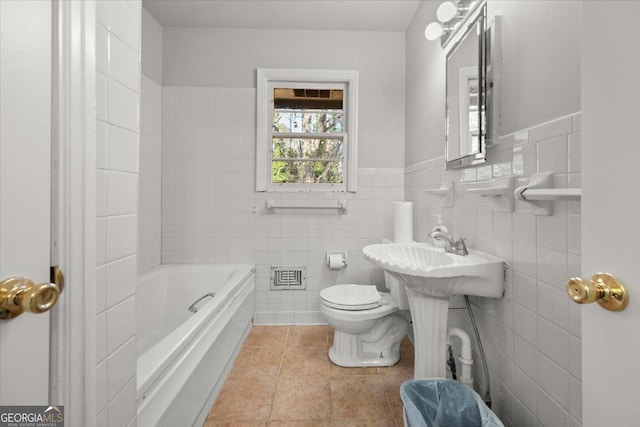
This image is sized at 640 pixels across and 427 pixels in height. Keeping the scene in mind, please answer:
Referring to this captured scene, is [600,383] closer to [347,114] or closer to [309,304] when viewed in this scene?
[309,304]

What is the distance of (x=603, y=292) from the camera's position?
0.38 m

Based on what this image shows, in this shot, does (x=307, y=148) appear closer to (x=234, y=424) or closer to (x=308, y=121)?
(x=308, y=121)

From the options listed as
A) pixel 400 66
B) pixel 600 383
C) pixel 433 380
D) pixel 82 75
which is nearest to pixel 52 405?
pixel 82 75

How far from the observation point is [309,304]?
2314mm

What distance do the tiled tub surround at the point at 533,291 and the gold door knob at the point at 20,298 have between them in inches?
48.4

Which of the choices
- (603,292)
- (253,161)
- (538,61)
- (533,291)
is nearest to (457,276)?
(533,291)

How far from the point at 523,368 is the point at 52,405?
1.36m

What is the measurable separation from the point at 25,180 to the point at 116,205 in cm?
19

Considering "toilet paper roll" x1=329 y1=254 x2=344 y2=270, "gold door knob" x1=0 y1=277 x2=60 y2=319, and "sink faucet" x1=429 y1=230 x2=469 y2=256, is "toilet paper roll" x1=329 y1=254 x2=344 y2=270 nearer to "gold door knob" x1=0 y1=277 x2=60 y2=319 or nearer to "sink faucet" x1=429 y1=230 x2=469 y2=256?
"sink faucet" x1=429 y1=230 x2=469 y2=256

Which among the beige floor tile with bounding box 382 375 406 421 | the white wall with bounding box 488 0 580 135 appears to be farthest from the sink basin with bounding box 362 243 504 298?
the beige floor tile with bounding box 382 375 406 421

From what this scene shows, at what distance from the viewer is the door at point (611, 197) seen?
1.19 feet

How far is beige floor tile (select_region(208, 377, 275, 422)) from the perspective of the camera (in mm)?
1322

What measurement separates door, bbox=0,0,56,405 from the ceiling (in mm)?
1934

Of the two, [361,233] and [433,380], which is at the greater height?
[361,233]
